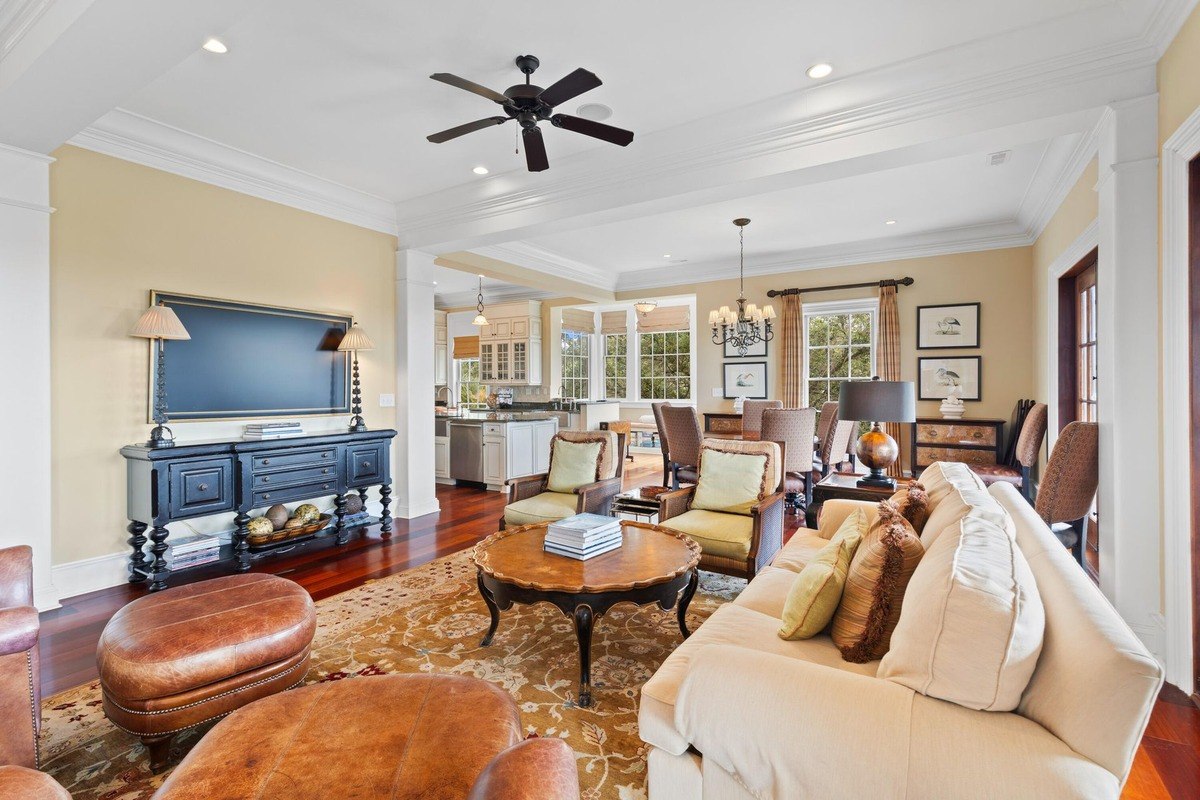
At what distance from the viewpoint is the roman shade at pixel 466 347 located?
33.3ft

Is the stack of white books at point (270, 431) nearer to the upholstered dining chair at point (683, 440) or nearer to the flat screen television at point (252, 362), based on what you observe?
the flat screen television at point (252, 362)

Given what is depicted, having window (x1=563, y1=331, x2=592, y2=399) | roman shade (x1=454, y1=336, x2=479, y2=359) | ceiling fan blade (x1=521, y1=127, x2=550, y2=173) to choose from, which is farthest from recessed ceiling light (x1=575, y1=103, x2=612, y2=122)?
roman shade (x1=454, y1=336, x2=479, y2=359)

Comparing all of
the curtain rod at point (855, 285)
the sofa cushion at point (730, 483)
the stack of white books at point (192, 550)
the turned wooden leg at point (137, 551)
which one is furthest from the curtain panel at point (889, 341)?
the turned wooden leg at point (137, 551)

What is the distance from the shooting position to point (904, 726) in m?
1.11

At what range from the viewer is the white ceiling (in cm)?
254

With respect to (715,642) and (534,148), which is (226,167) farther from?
(715,642)

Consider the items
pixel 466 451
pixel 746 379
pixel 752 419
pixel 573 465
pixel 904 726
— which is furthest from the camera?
pixel 746 379

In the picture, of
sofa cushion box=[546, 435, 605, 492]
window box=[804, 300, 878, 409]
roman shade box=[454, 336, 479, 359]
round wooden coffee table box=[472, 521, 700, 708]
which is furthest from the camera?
roman shade box=[454, 336, 479, 359]

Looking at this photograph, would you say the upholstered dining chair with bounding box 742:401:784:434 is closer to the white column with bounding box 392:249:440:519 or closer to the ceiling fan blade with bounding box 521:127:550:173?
the white column with bounding box 392:249:440:519

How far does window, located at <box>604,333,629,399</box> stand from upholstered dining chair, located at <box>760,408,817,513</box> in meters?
4.55

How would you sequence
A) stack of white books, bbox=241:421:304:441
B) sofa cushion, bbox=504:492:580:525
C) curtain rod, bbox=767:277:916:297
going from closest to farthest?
sofa cushion, bbox=504:492:580:525 < stack of white books, bbox=241:421:304:441 < curtain rod, bbox=767:277:916:297

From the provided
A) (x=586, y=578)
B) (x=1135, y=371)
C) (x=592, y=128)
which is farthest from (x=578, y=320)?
(x=1135, y=371)

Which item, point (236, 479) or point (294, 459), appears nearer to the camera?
point (236, 479)

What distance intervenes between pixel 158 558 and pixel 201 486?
0.48 m
